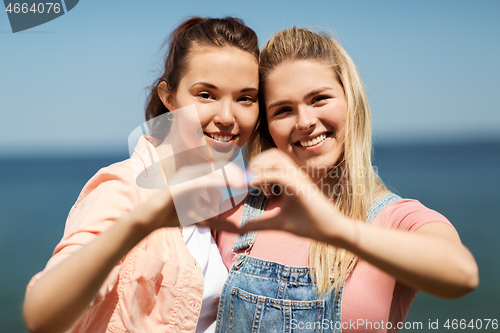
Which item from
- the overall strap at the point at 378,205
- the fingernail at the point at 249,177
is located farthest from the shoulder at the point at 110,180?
the overall strap at the point at 378,205

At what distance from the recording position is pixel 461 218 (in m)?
10.9

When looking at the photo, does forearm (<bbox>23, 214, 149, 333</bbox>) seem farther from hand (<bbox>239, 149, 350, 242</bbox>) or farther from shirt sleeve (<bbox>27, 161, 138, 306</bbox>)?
hand (<bbox>239, 149, 350, 242</bbox>)

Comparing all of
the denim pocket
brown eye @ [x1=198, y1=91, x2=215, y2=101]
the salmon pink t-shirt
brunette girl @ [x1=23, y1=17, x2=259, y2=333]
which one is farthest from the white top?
brown eye @ [x1=198, y1=91, x2=215, y2=101]

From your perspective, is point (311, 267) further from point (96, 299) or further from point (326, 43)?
point (326, 43)

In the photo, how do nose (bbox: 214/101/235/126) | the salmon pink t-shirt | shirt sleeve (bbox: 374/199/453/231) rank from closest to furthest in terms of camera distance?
shirt sleeve (bbox: 374/199/453/231)
the salmon pink t-shirt
nose (bbox: 214/101/235/126)

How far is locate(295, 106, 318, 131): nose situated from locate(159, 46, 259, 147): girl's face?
30 centimetres

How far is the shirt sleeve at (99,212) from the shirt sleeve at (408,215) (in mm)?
1358

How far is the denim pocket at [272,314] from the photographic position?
86.4 inches

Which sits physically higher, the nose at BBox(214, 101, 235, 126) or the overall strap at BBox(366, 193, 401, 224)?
the nose at BBox(214, 101, 235, 126)

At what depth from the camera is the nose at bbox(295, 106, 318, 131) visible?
8.06 ft

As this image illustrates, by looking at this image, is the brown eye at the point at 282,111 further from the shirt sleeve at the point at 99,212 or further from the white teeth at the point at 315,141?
the shirt sleeve at the point at 99,212

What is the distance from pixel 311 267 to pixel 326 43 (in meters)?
1.50

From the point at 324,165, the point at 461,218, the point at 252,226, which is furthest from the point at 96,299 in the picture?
the point at 461,218

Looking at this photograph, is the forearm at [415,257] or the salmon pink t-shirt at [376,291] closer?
the forearm at [415,257]
